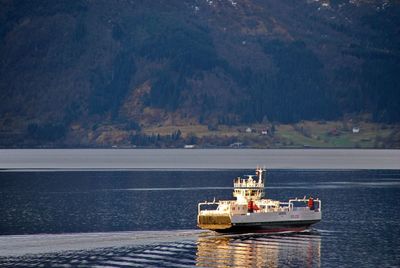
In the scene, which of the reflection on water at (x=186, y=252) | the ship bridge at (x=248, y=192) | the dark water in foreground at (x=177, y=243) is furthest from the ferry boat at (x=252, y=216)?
the dark water in foreground at (x=177, y=243)

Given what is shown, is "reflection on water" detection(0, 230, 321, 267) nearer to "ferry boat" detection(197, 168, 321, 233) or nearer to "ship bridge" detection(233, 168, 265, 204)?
"ferry boat" detection(197, 168, 321, 233)

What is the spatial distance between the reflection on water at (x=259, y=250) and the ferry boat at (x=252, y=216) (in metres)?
1.67

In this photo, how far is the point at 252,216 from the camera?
15225 cm

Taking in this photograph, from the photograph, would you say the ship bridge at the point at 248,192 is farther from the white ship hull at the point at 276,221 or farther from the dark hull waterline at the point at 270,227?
the dark hull waterline at the point at 270,227

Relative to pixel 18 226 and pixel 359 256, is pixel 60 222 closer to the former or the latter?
pixel 18 226

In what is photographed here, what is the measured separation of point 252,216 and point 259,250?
48.0 ft

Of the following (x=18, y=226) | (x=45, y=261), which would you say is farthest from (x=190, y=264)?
(x=18, y=226)

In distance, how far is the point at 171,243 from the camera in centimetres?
14275

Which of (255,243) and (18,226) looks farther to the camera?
(18,226)

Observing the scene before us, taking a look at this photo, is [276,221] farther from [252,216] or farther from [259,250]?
[259,250]

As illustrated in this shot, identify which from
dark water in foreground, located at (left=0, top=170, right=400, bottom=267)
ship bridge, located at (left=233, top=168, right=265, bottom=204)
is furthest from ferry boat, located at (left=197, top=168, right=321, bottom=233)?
dark water in foreground, located at (left=0, top=170, right=400, bottom=267)

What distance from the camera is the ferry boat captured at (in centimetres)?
15055

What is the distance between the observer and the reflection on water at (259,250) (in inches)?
5039

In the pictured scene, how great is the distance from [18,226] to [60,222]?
32.4ft
